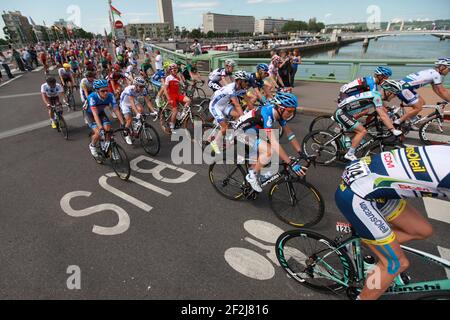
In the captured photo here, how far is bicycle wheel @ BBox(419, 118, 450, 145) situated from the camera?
20.1 ft

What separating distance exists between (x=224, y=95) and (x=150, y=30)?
16895 cm

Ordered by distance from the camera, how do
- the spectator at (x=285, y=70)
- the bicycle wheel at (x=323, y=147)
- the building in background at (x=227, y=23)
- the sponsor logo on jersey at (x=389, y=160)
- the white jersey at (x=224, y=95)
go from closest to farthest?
the sponsor logo on jersey at (x=389, y=160) < the bicycle wheel at (x=323, y=147) < the white jersey at (x=224, y=95) < the spectator at (x=285, y=70) < the building in background at (x=227, y=23)

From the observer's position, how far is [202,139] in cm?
691

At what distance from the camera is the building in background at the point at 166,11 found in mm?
125669

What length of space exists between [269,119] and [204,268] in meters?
2.25

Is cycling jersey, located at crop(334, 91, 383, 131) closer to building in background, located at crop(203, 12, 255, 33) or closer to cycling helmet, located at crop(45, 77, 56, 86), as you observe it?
cycling helmet, located at crop(45, 77, 56, 86)

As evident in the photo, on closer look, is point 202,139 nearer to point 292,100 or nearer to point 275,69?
point 292,100

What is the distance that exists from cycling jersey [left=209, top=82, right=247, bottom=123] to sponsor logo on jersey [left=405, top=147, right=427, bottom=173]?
4417 millimetres

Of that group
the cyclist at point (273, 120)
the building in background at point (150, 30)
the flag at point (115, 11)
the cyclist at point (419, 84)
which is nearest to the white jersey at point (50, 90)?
the cyclist at point (273, 120)

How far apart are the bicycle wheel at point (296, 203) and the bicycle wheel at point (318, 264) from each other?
2.50 feet

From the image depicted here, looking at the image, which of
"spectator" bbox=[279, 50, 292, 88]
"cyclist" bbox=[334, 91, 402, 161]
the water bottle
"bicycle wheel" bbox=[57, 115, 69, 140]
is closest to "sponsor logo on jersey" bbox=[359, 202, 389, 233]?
the water bottle

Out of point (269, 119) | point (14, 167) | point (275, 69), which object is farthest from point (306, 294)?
point (275, 69)

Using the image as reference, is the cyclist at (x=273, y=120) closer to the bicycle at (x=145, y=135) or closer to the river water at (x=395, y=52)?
the bicycle at (x=145, y=135)

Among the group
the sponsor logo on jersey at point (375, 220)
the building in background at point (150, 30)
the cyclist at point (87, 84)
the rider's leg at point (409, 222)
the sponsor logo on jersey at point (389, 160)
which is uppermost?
the building in background at point (150, 30)
